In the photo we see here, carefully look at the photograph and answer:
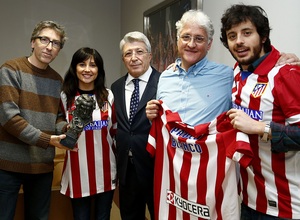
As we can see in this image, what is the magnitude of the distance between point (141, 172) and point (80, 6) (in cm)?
279

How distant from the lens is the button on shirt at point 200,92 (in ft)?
4.64

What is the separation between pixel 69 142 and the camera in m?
1.67

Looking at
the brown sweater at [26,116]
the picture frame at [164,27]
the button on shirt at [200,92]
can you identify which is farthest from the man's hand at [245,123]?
the picture frame at [164,27]

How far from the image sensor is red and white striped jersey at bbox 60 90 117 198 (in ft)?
5.86

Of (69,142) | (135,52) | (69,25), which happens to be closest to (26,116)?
(69,142)

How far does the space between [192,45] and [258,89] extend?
0.41 meters

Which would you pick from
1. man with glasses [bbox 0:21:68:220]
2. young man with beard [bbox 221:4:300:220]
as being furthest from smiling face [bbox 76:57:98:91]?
young man with beard [bbox 221:4:300:220]

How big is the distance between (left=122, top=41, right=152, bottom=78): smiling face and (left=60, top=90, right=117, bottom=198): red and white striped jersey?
299mm

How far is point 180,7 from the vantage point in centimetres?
242

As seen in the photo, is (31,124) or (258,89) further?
(31,124)

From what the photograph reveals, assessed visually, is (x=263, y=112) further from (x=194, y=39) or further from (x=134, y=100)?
(x=134, y=100)

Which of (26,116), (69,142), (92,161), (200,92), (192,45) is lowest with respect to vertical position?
(92,161)

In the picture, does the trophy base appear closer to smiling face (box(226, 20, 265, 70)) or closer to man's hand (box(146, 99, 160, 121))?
man's hand (box(146, 99, 160, 121))

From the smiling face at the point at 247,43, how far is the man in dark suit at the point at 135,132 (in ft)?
1.97
